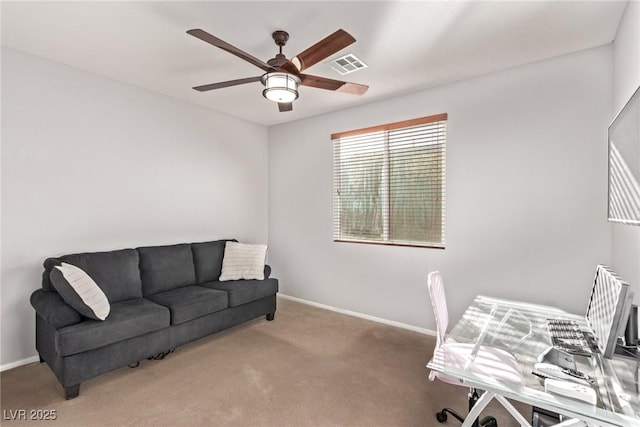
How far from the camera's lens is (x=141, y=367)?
2.69 metres

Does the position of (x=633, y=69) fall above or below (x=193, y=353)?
above

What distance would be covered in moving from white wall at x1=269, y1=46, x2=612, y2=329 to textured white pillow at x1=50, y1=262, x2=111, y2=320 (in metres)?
2.70

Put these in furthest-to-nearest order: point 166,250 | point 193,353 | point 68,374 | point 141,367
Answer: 1. point 166,250
2. point 193,353
3. point 141,367
4. point 68,374

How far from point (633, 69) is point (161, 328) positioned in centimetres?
400

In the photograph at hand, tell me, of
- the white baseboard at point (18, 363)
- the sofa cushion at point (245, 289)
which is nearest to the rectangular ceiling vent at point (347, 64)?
the sofa cushion at point (245, 289)

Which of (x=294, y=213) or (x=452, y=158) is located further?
(x=294, y=213)

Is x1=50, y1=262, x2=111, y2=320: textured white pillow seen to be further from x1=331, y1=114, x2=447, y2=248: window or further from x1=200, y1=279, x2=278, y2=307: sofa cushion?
x1=331, y1=114, x2=447, y2=248: window

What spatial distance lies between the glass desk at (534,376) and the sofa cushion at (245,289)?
2318 millimetres

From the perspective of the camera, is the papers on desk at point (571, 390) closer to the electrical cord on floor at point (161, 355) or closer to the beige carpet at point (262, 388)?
the beige carpet at point (262, 388)

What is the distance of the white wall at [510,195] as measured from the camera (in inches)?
101

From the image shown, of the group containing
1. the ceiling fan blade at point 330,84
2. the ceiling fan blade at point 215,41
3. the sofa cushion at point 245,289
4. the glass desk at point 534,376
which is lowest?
the sofa cushion at point 245,289

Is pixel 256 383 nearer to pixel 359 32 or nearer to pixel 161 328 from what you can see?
pixel 161 328

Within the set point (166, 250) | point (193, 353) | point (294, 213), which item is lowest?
point (193, 353)

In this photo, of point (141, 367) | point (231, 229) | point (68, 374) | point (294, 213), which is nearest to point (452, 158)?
point (294, 213)
